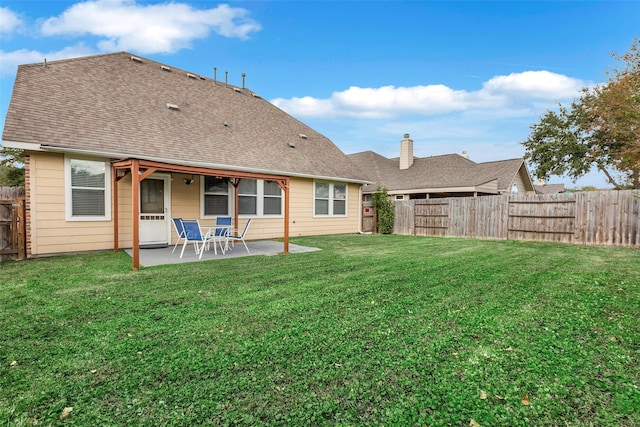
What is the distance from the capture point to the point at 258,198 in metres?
11.3

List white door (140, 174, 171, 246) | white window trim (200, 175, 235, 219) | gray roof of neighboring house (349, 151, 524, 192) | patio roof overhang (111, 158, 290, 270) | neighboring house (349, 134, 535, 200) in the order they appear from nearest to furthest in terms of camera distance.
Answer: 1. patio roof overhang (111, 158, 290, 270)
2. white door (140, 174, 171, 246)
3. white window trim (200, 175, 235, 219)
4. neighboring house (349, 134, 535, 200)
5. gray roof of neighboring house (349, 151, 524, 192)

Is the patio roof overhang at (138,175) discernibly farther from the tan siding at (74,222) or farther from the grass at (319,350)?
the grass at (319,350)

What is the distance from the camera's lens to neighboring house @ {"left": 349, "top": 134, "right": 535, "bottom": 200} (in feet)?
55.6

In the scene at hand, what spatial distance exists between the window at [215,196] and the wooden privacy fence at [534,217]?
7.83m

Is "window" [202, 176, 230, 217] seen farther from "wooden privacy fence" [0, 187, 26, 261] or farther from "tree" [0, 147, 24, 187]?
"tree" [0, 147, 24, 187]

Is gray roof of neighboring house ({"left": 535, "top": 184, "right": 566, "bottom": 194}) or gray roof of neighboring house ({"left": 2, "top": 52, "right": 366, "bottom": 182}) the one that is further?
gray roof of neighboring house ({"left": 535, "top": 184, "right": 566, "bottom": 194})

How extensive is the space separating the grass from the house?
2838 millimetres

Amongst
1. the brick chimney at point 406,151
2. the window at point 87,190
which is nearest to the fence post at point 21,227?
the window at point 87,190

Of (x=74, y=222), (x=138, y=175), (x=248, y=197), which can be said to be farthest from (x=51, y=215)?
(x=248, y=197)

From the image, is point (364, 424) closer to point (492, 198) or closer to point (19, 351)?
point (19, 351)

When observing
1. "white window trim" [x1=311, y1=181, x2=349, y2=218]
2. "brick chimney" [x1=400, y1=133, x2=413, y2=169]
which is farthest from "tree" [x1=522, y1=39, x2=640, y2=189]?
"white window trim" [x1=311, y1=181, x2=349, y2=218]

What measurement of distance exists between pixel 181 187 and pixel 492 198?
35.8 ft

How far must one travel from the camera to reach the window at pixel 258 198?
1091 cm

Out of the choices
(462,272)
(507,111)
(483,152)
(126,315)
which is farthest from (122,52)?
(483,152)
